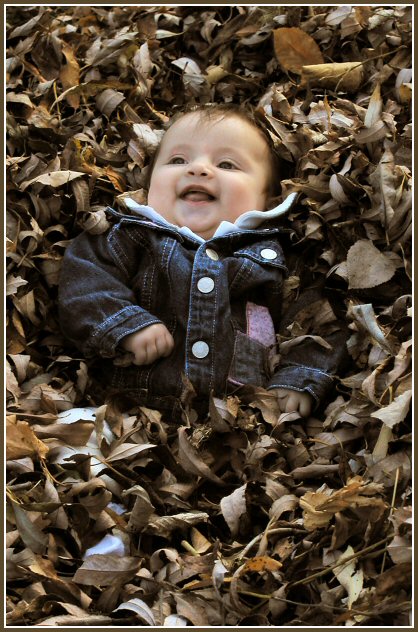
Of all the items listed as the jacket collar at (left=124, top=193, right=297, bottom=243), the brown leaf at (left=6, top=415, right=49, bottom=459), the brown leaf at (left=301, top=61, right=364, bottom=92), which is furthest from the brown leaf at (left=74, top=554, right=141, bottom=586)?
the brown leaf at (left=301, top=61, right=364, bottom=92)

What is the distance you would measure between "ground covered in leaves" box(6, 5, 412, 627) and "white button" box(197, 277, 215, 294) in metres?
0.33

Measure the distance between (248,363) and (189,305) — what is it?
0.28 m

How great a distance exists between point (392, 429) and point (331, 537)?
14.2 inches

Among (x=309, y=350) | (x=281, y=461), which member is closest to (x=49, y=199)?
(x=309, y=350)

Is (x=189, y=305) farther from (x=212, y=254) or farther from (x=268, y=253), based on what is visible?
(x=268, y=253)

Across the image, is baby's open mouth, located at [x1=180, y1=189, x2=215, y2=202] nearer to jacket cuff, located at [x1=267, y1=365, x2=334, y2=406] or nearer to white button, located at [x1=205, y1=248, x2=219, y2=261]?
white button, located at [x1=205, y1=248, x2=219, y2=261]

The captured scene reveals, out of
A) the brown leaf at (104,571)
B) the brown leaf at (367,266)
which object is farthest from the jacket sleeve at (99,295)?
the brown leaf at (104,571)

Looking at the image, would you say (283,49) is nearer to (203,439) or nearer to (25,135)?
(25,135)

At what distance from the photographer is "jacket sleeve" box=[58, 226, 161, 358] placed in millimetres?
3051

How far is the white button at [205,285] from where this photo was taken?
10.1ft

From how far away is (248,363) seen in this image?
3080 mm

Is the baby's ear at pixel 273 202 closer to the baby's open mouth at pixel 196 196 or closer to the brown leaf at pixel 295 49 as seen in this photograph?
the baby's open mouth at pixel 196 196

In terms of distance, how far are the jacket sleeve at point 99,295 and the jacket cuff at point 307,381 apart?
47 cm

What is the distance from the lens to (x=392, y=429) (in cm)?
256
